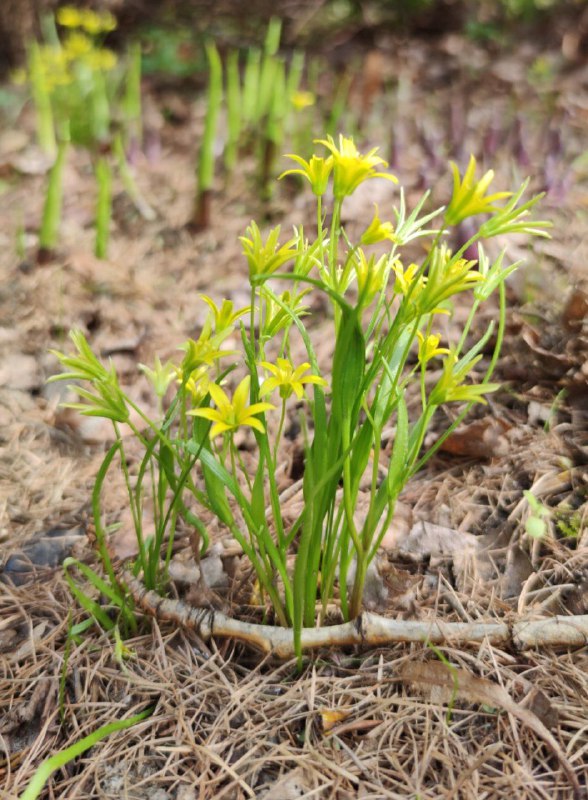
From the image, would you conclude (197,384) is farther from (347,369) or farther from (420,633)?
(420,633)

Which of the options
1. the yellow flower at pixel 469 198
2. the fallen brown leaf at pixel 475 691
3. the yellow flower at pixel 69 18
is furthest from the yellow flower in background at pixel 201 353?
the yellow flower at pixel 69 18

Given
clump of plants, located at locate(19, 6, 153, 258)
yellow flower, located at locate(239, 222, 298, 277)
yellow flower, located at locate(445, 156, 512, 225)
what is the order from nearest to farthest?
yellow flower, located at locate(445, 156, 512, 225) → yellow flower, located at locate(239, 222, 298, 277) → clump of plants, located at locate(19, 6, 153, 258)

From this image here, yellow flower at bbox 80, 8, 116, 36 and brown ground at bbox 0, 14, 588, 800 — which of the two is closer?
brown ground at bbox 0, 14, 588, 800

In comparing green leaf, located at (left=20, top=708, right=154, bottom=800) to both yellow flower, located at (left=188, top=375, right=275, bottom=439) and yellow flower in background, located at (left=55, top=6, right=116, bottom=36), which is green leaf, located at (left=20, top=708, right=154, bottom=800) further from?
yellow flower in background, located at (left=55, top=6, right=116, bottom=36)

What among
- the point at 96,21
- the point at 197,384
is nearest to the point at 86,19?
the point at 96,21

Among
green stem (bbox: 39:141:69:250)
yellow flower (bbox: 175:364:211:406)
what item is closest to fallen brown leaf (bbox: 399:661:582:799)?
yellow flower (bbox: 175:364:211:406)

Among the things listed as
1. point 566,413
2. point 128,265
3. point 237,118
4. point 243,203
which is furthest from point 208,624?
point 237,118

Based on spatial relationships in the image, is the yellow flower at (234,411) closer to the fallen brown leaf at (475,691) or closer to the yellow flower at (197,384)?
the yellow flower at (197,384)

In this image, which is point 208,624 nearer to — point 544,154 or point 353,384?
point 353,384
